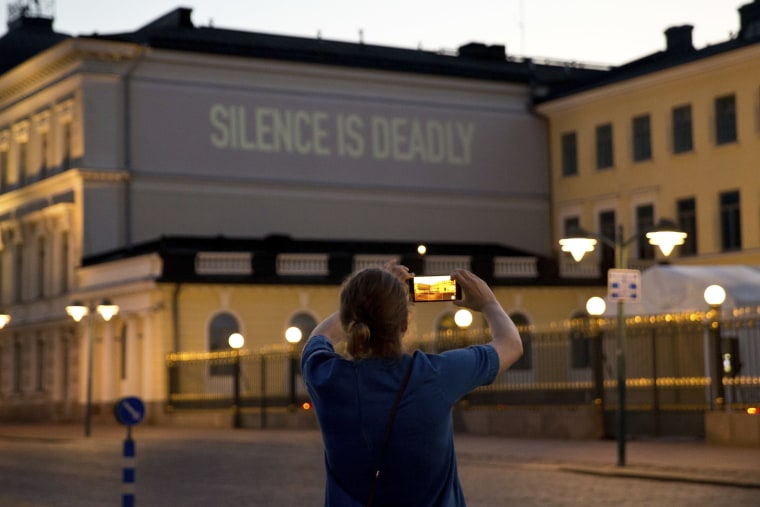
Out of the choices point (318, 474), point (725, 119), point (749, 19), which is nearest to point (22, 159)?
point (725, 119)

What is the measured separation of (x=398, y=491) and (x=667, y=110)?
195 feet

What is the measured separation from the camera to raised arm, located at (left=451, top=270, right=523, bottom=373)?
229 inches

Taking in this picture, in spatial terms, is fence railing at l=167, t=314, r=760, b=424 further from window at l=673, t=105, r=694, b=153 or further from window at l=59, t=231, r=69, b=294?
window at l=673, t=105, r=694, b=153

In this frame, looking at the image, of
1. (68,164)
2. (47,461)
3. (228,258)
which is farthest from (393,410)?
(68,164)

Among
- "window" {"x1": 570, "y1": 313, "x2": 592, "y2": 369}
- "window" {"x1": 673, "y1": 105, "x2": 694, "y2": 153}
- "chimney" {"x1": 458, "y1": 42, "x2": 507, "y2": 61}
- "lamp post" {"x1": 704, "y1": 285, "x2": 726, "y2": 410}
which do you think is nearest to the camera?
"lamp post" {"x1": 704, "y1": 285, "x2": 726, "y2": 410}

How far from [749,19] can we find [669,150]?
21.4 feet

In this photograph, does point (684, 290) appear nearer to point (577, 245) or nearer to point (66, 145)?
point (577, 245)

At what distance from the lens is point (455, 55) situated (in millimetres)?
75375

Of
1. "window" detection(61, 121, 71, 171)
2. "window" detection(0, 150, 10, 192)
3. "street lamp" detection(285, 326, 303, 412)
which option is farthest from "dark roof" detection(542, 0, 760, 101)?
"street lamp" detection(285, 326, 303, 412)

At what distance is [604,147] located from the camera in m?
67.4

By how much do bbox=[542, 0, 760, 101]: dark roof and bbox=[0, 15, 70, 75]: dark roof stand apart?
2288 cm

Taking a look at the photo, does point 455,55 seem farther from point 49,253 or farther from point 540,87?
point 49,253

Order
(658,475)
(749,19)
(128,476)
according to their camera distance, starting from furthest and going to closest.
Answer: (749,19) < (658,475) < (128,476)

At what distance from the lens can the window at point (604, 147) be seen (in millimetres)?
67062
